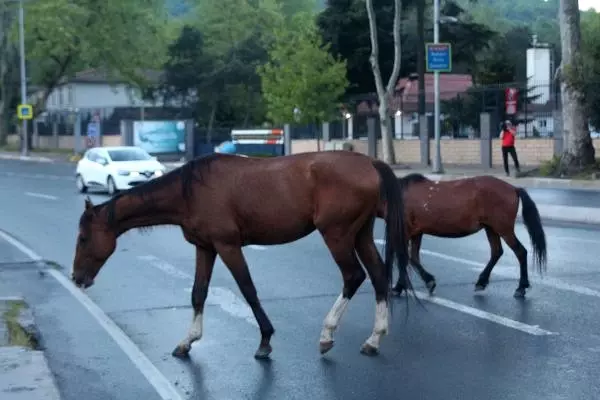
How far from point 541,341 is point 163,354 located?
10.9 ft

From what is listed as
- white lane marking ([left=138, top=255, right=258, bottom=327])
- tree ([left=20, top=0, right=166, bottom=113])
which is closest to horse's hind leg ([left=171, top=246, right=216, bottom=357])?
white lane marking ([left=138, top=255, right=258, bottom=327])

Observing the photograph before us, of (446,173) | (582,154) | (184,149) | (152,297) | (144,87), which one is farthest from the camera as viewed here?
(144,87)

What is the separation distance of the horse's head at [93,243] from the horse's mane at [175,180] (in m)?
0.07

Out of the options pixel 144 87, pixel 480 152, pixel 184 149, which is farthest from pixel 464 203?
pixel 144 87

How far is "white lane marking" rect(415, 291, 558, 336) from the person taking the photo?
10164 mm

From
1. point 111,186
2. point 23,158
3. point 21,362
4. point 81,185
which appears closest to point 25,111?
point 23,158

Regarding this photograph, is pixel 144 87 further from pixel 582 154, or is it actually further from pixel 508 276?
pixel 508 276

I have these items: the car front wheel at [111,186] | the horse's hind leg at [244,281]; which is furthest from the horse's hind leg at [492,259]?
the car front wheel at [111,186]

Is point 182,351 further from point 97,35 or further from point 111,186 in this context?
point 97,35

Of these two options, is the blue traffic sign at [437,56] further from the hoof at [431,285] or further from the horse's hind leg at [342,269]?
the horse's hind leg at [342,269]

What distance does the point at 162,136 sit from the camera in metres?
57.2

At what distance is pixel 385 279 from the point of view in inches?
365

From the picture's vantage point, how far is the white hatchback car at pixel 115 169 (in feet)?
102

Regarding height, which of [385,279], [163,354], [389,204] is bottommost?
[163,354]
